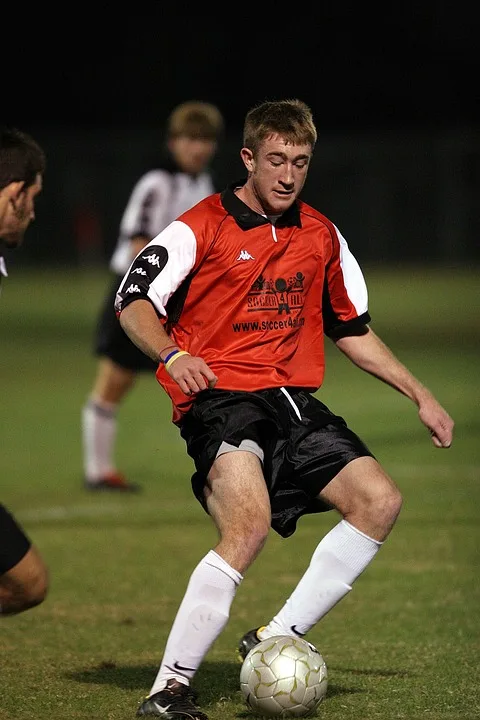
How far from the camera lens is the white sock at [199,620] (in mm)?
4555

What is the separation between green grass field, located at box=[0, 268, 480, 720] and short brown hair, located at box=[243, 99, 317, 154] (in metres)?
2.13

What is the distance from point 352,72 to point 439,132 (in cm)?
356

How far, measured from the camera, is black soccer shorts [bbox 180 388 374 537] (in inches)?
189

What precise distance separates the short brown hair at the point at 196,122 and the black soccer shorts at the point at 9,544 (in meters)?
5.00

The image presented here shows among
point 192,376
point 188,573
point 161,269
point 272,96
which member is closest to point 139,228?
point 188,573

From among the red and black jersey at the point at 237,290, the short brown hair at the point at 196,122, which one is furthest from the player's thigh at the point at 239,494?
the short brown hair at the point at 196,122

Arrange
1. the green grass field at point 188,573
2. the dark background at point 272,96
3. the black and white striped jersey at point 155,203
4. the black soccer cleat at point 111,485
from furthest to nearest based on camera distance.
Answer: the dark background at point 272,96, the black soccer cleat at point 111,485, the black and white striped jersey at point 155,203, the green grass field at point 188,573

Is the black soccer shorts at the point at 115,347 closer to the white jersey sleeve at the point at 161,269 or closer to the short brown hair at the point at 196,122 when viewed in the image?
the short brown hair at the point at 196,122

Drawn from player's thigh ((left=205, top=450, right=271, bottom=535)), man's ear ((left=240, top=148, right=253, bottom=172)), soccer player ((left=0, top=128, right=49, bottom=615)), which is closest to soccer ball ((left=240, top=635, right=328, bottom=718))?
player's thigh ((left=205, top=450, right=271, bottom=535))

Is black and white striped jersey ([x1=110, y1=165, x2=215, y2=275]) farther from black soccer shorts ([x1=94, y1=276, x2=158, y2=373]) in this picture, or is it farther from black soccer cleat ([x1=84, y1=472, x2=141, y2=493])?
black soccer cleat ([x1=84, y1=472, x2=141, y2=493])

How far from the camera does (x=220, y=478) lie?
15.3ft

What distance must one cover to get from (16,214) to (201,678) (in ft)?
6.61

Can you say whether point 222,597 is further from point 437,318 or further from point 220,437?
point 437,318

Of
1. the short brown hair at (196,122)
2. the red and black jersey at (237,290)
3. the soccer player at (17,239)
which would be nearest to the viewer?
the soccer player at (17,239)
